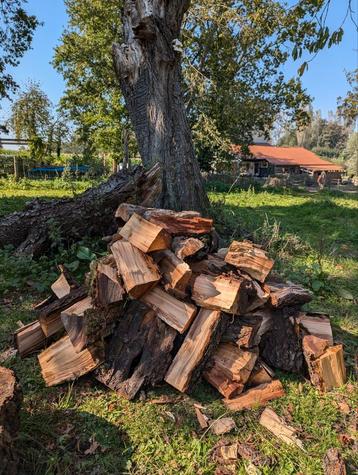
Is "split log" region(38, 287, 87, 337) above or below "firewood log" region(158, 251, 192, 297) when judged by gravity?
below

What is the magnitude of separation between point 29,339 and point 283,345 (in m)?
1.89

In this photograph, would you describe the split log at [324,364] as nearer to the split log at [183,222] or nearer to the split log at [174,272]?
the split log at [174,272]

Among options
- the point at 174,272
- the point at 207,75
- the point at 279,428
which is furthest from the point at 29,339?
the point at 207,75

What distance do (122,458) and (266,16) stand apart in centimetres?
1722

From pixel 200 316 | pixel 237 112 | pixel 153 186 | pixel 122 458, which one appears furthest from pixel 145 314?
pixel 237 112

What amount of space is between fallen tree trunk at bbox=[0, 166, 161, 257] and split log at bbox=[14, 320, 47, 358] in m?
1.57

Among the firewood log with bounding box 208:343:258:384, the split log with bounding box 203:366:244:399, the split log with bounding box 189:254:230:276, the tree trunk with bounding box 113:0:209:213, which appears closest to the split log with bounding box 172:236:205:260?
the split log with bounding box 189:254:230:276

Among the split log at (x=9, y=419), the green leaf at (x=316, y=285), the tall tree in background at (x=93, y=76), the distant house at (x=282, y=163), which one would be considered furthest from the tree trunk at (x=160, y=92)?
the distant house at (x=282, y=163)

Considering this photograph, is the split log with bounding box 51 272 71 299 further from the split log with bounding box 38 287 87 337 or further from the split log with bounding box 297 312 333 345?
the split log with bounding box 297 312 333 345

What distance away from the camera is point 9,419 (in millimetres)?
1773

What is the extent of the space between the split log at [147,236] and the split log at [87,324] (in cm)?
49

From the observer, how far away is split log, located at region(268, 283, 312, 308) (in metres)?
2.67

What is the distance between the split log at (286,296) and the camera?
8.75ft

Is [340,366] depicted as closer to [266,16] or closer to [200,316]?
[200,316]
